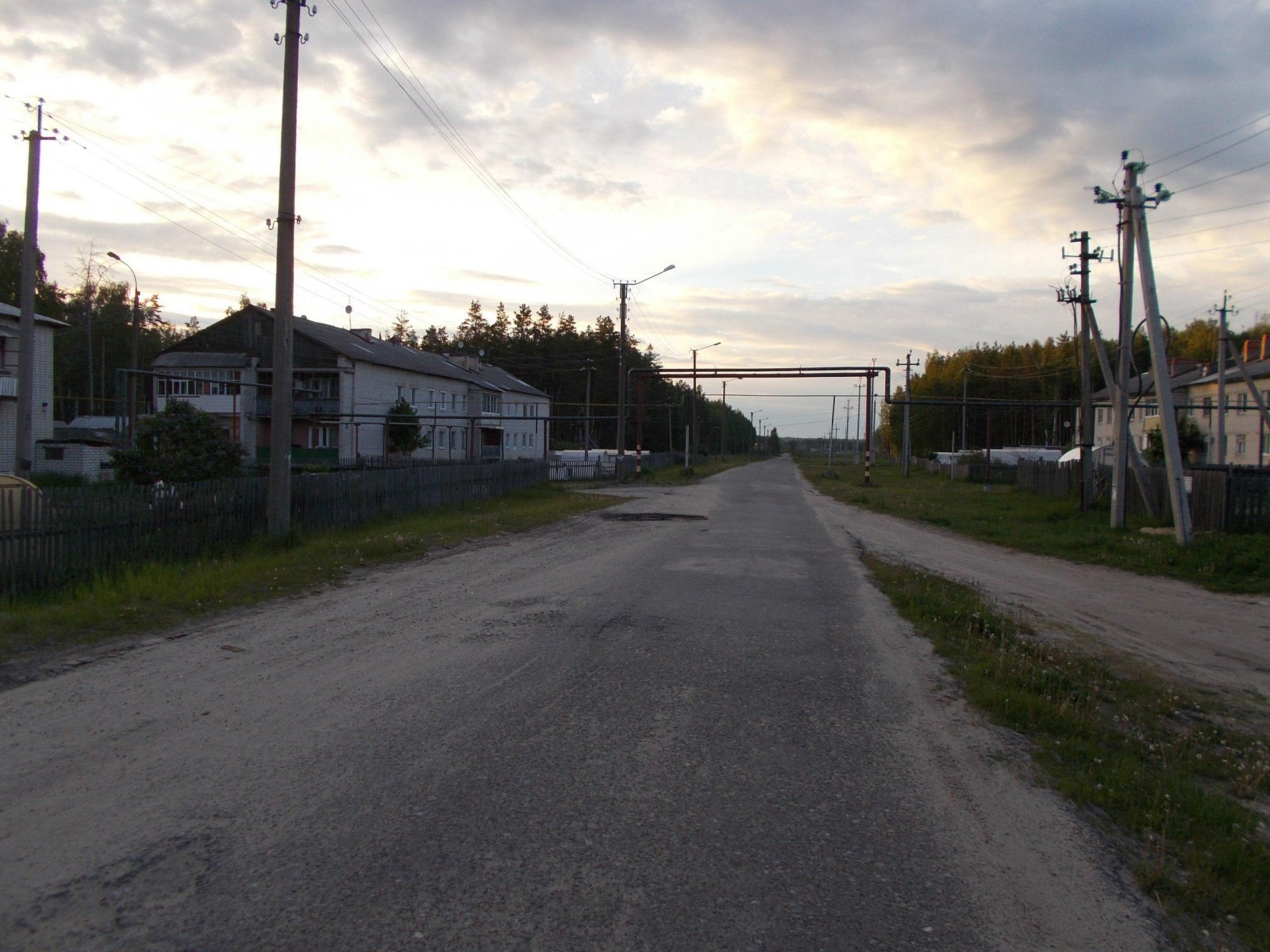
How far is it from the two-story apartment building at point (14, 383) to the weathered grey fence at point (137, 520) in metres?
23.7

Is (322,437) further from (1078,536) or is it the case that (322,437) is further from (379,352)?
(1078,536)

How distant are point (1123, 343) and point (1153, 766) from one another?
18596 millimetres

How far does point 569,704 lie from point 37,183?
72.3ft

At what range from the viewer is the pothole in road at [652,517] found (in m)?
23.0

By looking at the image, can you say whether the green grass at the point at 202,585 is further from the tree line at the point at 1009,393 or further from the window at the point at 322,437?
the tree line at the point at 1009,393

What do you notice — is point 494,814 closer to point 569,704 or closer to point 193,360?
point 569,704

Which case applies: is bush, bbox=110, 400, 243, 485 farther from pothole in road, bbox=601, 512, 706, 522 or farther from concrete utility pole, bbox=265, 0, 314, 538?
pothole in road, bbox=601, 512, 706, 522

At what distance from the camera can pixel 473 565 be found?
1334 cm

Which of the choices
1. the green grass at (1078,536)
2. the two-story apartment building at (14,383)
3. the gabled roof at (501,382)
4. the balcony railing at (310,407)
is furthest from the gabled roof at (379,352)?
the green grass at (1078,536)

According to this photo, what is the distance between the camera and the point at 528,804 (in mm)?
4207

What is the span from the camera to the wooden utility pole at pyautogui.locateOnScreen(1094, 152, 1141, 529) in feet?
64.7

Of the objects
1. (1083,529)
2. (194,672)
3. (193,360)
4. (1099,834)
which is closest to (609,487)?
(1083,529)

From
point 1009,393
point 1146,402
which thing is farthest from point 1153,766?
point 1009,393

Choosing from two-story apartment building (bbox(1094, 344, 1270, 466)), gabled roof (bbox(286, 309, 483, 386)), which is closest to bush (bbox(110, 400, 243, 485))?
gabled roof (bbox(286, 309, 483, 386))
